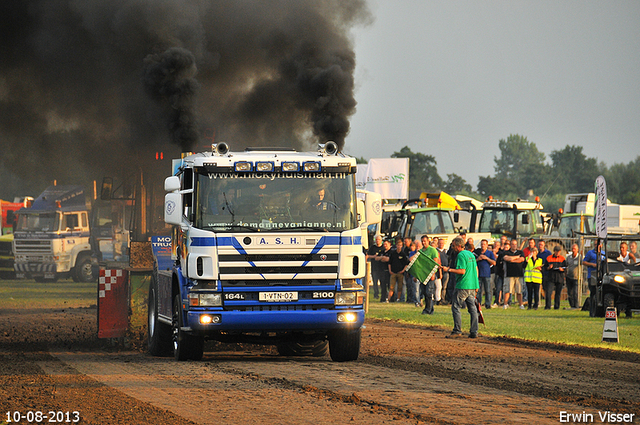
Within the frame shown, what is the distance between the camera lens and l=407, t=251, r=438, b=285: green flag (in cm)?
2011

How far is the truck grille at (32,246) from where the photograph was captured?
36469mm

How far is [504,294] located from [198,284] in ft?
48.6

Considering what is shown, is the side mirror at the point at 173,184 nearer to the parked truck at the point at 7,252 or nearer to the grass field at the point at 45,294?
the grass field at the point at 45,294

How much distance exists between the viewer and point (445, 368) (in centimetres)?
1141

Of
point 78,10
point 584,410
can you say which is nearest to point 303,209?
point 584,410

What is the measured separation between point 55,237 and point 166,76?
15344 millimetres

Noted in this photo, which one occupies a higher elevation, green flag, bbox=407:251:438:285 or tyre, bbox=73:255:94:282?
green flag, bbox=407:251:438:285

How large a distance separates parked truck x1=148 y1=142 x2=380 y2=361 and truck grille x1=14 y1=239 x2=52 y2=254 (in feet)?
87.3

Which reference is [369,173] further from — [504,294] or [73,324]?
[73,324]

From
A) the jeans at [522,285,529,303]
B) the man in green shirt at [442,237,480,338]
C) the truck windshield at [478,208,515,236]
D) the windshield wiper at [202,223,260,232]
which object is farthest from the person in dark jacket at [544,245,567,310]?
the windshield wiper at [202,223,260,232]

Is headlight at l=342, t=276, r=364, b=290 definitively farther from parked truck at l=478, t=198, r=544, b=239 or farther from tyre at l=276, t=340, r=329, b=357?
parked truck at l=478, t=198, r=544, b=239

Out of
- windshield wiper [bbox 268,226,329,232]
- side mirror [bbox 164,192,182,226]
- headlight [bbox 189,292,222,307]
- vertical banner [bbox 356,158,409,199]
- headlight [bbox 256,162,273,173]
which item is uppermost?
vertical banner [bbox 356,158,409,199]

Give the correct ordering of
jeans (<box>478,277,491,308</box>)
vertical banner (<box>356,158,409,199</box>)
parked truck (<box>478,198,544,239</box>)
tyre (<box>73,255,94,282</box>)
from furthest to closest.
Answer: vertical banner (<box>356,158,409,199</box>) < tyre (<box>73,255,94,282</box>) < parked truck (<box>478,198,544,239</box>) < jeans (<box>478,277,491,308</box>)

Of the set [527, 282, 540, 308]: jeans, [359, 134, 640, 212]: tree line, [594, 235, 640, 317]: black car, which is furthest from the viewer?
[359, 134, 640, 212]: tree line
